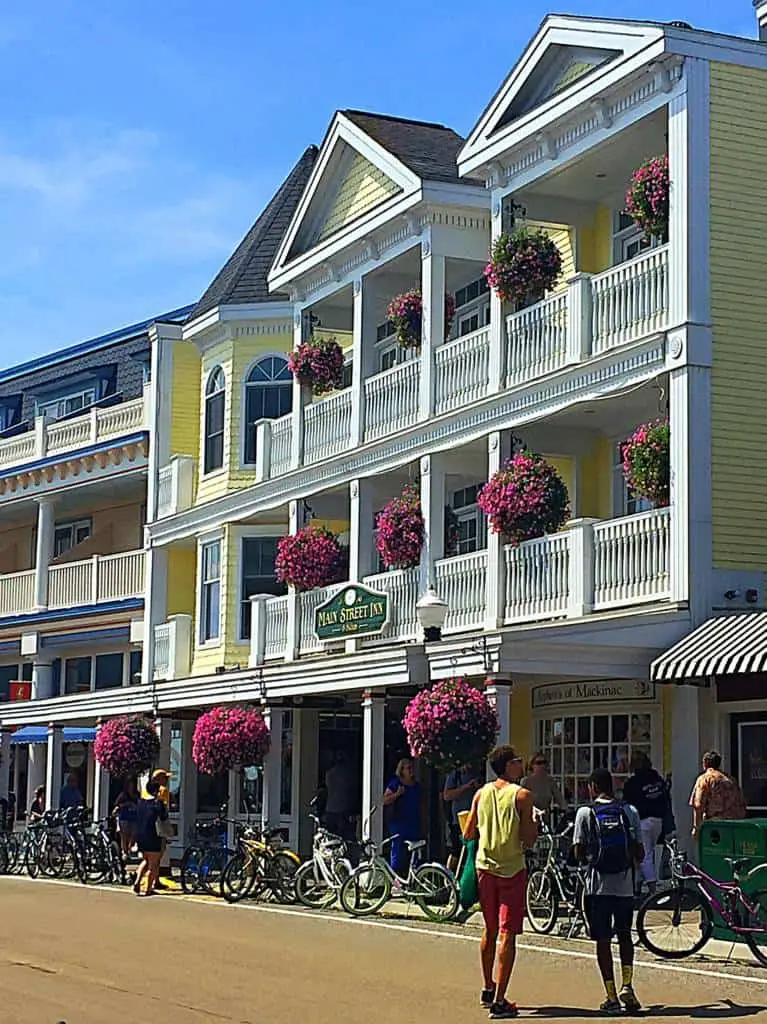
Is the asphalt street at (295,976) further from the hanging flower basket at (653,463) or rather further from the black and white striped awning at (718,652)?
the hanging flower basket at (653,463)

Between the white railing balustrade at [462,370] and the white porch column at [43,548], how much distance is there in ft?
54.6

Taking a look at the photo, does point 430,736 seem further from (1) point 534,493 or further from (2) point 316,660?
(2) point 316,660

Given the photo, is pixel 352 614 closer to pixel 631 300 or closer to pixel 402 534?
pixel 402 534

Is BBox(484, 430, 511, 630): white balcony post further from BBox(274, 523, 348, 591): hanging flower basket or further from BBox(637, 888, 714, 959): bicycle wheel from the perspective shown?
BBox(637, 888, 714, 959): bicycle wheel

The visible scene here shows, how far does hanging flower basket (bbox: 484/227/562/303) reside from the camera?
22531 millimetres

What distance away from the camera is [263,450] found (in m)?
30.1

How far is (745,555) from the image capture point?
20062 mm

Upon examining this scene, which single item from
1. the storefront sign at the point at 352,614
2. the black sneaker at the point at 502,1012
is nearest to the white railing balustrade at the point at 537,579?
the storefront sign at the point at 352,614

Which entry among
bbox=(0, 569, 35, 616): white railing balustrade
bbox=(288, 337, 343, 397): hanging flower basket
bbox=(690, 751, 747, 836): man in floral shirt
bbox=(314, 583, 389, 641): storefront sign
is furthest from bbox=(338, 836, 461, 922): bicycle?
bbox=(0, 569, 35, 616): white railing balustrade

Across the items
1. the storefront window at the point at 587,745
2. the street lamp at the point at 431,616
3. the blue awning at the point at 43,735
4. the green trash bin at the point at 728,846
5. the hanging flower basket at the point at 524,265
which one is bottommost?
the green trash bin at the point at 728,846

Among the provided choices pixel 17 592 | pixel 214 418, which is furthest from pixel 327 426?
pixel 17 592

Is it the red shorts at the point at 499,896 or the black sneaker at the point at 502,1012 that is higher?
the red shorts at the point at 499,896

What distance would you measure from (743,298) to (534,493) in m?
3.37

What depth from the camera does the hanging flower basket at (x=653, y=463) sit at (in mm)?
20000
